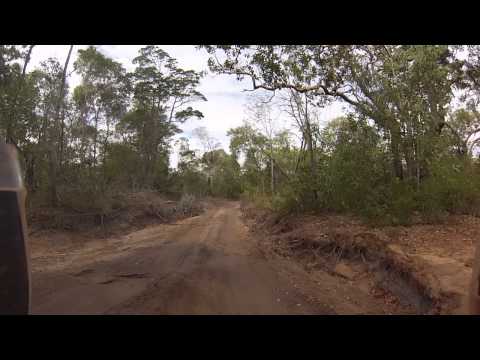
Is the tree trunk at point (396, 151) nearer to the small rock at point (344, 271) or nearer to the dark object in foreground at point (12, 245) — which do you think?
the small rock at point (344, 271)

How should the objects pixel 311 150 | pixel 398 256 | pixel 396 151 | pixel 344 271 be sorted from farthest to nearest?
pixel 311 150 → pixel 396 151 → pixel 344 271 → pixel 398 256

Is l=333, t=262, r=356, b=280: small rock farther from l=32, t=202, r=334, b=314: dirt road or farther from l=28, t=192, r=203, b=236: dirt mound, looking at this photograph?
l=28, t=192, r=203, b=236: dirt mound

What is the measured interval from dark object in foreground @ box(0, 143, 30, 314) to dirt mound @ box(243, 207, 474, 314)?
4877 millimetres

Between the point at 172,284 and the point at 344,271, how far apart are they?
4.03 m

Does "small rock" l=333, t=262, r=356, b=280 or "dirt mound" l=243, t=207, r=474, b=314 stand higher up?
"dirt mound" l=243, t=207, r=474, b=314

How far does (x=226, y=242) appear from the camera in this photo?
470 inches

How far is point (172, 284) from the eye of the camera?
624cm

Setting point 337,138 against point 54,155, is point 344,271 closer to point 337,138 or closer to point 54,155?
point 337,138

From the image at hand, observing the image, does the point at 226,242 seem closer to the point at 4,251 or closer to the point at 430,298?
the point at 430,298

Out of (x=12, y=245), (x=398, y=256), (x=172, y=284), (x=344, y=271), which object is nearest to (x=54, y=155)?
(x=172, y=284)

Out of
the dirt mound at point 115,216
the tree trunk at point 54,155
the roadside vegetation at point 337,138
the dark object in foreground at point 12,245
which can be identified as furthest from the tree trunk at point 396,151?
the tree trunk at point 54,155

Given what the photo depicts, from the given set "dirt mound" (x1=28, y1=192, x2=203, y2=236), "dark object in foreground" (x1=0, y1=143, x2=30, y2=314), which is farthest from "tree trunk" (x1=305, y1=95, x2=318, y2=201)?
"dark object in foreground" (x1=0, y1=143, x2=30, y2=314)

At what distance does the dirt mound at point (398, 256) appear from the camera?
538 centimetres

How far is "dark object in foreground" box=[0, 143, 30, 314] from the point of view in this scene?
5.91 feet
